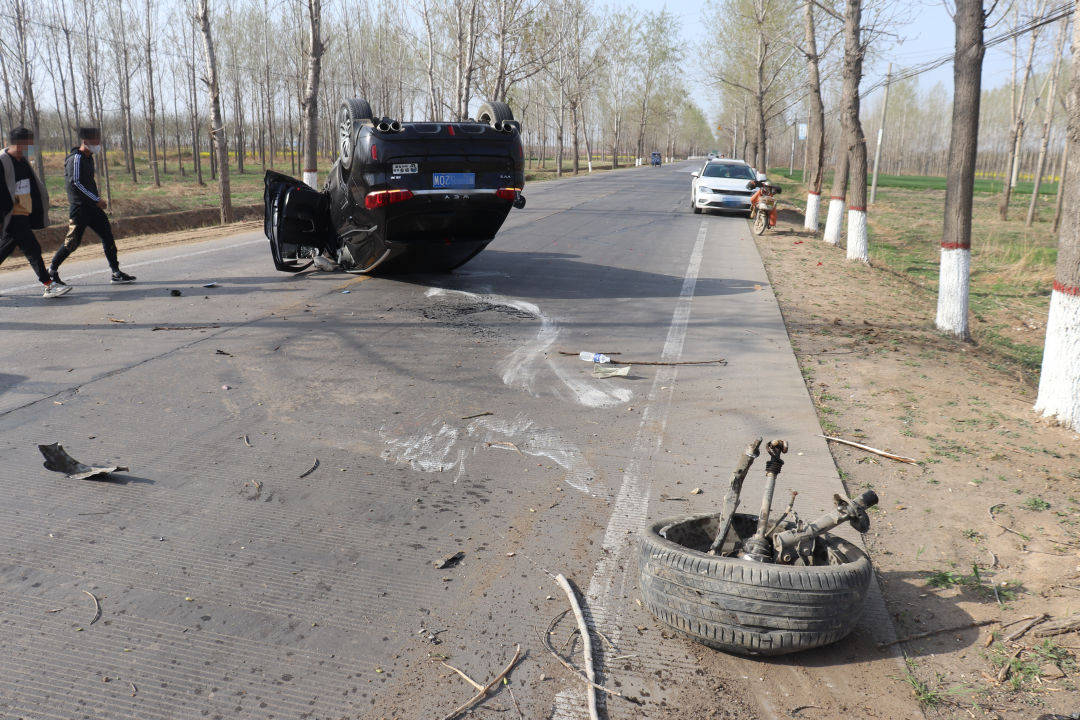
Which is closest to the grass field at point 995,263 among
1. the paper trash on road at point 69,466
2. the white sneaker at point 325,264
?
the white sneaker at point 325,264

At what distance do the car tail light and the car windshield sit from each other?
16.6 meters

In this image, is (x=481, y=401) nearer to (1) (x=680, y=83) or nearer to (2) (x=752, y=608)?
(2) (x=752, y=608)

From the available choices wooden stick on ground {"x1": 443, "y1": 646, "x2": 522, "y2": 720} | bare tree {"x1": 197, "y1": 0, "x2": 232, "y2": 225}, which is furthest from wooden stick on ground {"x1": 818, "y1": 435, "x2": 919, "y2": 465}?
bare tree {"x1": 197, "y1": 0, "x2": 232, "y2": 225}

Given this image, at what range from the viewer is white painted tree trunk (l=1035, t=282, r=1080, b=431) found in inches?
222

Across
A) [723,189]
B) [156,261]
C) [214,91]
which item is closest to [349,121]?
[156,261]

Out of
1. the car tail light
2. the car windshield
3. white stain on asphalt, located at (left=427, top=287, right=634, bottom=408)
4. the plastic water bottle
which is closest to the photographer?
white stain on asphalt, located at (left=427, top=287, right=634, bottom=408)

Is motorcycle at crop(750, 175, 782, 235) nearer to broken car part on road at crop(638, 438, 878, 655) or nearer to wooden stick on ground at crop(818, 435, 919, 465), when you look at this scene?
wooden stick on ground at crop(818, 435, 919, 465)

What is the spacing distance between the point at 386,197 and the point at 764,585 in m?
6.49

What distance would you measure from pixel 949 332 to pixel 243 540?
327 inches

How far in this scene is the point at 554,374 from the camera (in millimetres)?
6469

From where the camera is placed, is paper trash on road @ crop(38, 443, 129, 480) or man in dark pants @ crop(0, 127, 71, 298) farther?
man in dark pants @ crop(0, 127, 71, 298)

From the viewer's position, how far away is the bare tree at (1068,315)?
566cm

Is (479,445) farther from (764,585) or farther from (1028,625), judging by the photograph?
(1028,625)

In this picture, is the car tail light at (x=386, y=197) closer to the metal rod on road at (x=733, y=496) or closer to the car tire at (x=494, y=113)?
the car tire at (x=494, y=113)
